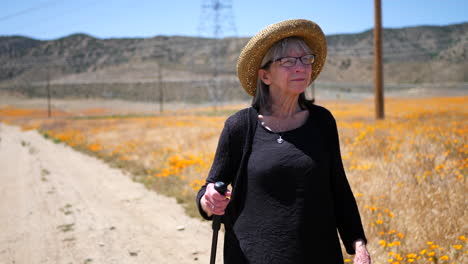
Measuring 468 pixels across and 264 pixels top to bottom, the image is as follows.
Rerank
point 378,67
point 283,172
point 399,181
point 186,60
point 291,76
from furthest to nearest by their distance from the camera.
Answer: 1. point 186,60
2. point 378,67
3. point 399,181
4. point 291,76
5. point 283,172

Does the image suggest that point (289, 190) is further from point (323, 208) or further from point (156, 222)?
point (156, 222)

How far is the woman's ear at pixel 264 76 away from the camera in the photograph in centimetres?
205

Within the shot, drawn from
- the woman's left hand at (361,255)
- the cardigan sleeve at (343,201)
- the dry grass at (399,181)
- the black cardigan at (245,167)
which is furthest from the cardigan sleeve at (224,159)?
the dry grass at (399,181)

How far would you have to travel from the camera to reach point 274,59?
6.53 ft

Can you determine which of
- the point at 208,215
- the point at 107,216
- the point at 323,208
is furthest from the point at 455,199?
the point at 107,216

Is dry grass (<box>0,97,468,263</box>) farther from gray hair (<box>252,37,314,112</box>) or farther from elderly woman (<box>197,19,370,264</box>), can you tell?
gray hair (<box>252,37,314,112</box>)

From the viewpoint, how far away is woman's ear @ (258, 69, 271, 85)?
2047 mm

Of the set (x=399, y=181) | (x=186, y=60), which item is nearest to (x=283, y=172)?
(x=399, y=181)

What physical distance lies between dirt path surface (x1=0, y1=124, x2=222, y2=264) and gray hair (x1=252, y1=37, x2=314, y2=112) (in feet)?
8.62

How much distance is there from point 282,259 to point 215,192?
440mm

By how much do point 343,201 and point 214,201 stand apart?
673mm

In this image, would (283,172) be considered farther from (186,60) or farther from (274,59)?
(186,60)

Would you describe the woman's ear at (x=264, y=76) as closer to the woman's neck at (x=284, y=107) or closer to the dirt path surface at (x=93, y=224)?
the woman's neck at (x=284, y=107)

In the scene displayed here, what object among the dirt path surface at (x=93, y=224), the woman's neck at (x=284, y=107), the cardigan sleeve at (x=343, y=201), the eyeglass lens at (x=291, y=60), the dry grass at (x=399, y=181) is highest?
the eyeglass lens at (x=291, y=60)
